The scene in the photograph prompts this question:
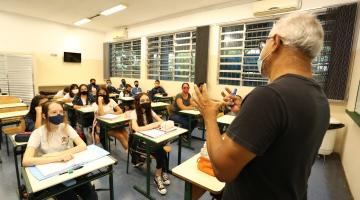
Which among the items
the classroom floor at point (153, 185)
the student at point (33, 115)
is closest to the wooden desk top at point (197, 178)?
the classroom floor at point (153, 185)

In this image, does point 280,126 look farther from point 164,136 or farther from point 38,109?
point 38,109

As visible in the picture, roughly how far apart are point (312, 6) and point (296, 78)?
454 cm

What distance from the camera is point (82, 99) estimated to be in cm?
429

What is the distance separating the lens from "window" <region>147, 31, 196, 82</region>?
6258 millimetres

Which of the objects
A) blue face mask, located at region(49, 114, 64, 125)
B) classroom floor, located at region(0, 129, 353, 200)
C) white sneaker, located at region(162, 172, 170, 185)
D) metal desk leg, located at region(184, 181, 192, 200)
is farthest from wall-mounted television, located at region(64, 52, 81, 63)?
metal desk leg, located at region(184, 181, 192, 200)

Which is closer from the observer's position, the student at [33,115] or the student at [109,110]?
the student at [33,115]

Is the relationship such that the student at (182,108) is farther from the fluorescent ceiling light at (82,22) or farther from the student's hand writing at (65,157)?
the fluorescent ceiling light at (82,22)

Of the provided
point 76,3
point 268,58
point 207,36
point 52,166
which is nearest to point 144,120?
point 52,166

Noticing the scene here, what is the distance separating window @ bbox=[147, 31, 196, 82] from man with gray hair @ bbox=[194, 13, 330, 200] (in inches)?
217

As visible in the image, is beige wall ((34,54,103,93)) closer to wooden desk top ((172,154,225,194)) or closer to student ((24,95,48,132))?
student ((24,95,48,132))

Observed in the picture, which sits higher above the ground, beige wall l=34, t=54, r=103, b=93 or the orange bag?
beige wall l=34, t=54, r=103, b=93

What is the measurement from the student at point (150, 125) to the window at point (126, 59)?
5.30 meters

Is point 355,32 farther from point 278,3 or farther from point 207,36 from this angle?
point 207,36

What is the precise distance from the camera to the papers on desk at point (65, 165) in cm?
147
